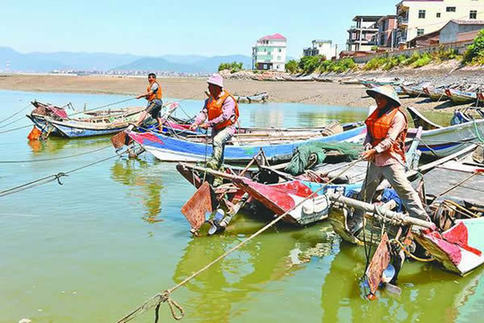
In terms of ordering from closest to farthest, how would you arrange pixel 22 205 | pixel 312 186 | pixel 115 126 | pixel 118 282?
pixel 118 282 → pixel 312 186 → pixel 22 205 → pixel 115 126

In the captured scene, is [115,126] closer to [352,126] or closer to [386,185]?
[352,126]

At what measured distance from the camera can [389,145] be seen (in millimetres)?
5789

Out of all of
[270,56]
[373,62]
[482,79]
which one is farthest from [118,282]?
[270,56]

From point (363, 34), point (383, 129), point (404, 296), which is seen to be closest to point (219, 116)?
point (383, 129)

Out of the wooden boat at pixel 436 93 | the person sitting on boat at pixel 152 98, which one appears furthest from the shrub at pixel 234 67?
the person sitting on boat at pixel 152 98

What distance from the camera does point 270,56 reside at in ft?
366

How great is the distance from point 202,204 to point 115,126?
12467mm

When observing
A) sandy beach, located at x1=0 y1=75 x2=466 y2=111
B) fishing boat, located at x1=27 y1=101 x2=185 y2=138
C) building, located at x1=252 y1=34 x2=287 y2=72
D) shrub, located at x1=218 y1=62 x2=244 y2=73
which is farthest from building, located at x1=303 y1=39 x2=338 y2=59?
fishing boat, located at x1=27 y1=101 x2=185 y2=138

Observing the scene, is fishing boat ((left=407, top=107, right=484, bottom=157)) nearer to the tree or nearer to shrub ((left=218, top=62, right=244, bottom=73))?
the tree

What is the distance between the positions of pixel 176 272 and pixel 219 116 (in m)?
3.02

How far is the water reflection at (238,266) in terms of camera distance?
5652 millimetres

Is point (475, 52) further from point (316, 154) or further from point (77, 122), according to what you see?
point (316, 154)

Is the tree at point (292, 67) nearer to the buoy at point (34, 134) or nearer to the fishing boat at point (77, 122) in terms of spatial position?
the fishing boat at point (77, 122)

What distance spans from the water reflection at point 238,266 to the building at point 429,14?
65446mm
